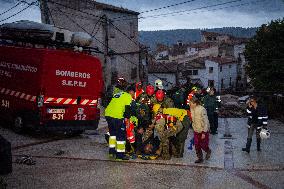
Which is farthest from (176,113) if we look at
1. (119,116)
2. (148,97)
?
(148,97)

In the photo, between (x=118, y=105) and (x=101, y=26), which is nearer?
(x=118, y=105)

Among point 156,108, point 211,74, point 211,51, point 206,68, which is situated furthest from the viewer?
point 211,51

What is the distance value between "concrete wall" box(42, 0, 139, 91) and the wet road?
771 inches

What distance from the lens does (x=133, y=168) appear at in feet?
26.0

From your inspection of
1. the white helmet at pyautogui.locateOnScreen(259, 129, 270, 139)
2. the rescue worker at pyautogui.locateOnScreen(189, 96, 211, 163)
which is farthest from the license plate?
the white helmet at pyautogui.locateOnScreen(259, 129, 270, 139)

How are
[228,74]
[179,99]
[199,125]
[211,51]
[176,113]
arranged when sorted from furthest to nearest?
[211,51]
[228,74]
[179,99]
[176,113]
[199,125]

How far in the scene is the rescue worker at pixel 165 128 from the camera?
872 cm

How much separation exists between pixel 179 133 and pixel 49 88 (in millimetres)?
3894

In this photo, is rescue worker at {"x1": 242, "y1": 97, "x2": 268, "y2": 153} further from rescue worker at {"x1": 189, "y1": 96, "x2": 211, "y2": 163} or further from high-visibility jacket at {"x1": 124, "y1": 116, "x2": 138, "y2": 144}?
high-visibility jacket at {"x1": 124, "y1": 116, "x2": 138, "y2": 144}

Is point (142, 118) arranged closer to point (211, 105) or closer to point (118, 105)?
point (118, 105)

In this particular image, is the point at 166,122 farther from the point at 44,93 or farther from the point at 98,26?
the point at 98,26

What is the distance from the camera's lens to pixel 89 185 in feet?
21.8

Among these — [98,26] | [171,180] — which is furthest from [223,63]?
[171,180]

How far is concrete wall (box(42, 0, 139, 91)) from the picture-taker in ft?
97.6
